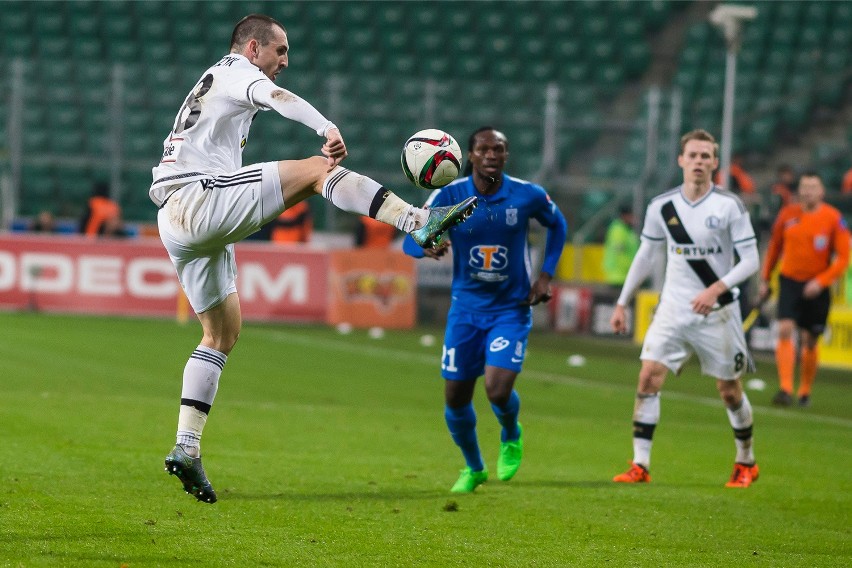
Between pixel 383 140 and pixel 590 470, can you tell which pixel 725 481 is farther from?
pixel 383 140

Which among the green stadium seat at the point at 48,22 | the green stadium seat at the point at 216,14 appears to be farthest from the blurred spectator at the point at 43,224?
the green stadium seat at the point at 216,14

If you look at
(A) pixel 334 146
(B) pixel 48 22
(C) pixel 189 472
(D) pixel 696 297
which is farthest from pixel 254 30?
(B) pixel 48 22

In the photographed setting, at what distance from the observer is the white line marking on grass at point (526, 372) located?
12.9 m

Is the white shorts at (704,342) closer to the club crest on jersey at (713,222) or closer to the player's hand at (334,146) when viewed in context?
the club crest on jersey at (713,222)

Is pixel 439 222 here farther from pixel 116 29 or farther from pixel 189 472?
pixel 116 29

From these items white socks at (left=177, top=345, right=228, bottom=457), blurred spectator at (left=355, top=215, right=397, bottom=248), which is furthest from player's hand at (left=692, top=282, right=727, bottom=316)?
blurred spectator at (left=355, top=215, right=397, bottom=248)

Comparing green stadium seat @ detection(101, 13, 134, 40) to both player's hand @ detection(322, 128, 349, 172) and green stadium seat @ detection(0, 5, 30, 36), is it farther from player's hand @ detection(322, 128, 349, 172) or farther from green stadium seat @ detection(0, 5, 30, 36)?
player's hand @ detection(322, 128, 349, 172)

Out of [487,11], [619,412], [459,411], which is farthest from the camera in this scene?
[487,11]

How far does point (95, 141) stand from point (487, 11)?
9.57m

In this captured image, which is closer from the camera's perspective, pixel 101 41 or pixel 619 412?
pixel 619 412

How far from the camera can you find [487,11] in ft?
94.0

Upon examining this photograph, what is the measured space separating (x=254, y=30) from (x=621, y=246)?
1545cm

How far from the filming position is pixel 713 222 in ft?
28.7

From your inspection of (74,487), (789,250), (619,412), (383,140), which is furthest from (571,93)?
(74,487)
